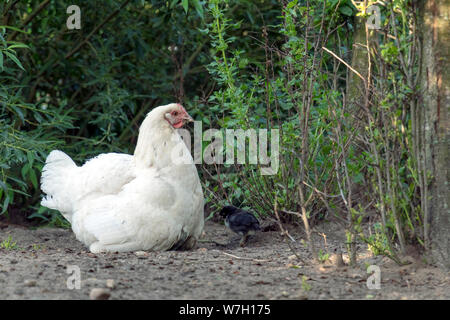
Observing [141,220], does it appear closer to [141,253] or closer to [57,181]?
[141,253]

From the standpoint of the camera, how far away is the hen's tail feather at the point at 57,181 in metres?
5.71

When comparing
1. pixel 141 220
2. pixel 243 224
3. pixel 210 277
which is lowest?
pixel 210 277

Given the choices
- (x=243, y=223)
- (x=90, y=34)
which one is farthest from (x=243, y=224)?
(x=90, y=34)

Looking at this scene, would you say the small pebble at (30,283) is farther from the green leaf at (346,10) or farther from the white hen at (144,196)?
the green leaf at (346,10)

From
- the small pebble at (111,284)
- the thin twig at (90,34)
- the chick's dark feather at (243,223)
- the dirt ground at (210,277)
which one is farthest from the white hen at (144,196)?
the thin twig at (90,34)

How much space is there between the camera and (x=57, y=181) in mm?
5859

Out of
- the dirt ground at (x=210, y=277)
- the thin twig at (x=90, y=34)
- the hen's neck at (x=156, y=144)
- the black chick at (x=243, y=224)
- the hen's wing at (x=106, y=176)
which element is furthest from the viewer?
the thin twig at (x=90, y=34)

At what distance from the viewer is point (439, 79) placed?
387 cm

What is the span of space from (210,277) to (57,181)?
8.07 feet

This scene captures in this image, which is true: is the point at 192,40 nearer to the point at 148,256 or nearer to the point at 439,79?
the point at 148,256

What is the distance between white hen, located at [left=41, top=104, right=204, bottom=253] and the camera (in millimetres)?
4984

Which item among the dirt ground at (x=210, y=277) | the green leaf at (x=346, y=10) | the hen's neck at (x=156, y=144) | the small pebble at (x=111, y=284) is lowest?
the dirt ground at (x=210, y=277)

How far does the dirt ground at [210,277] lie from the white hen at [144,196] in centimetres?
22

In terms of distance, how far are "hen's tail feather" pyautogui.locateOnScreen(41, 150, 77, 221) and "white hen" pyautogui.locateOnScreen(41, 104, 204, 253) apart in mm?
17
